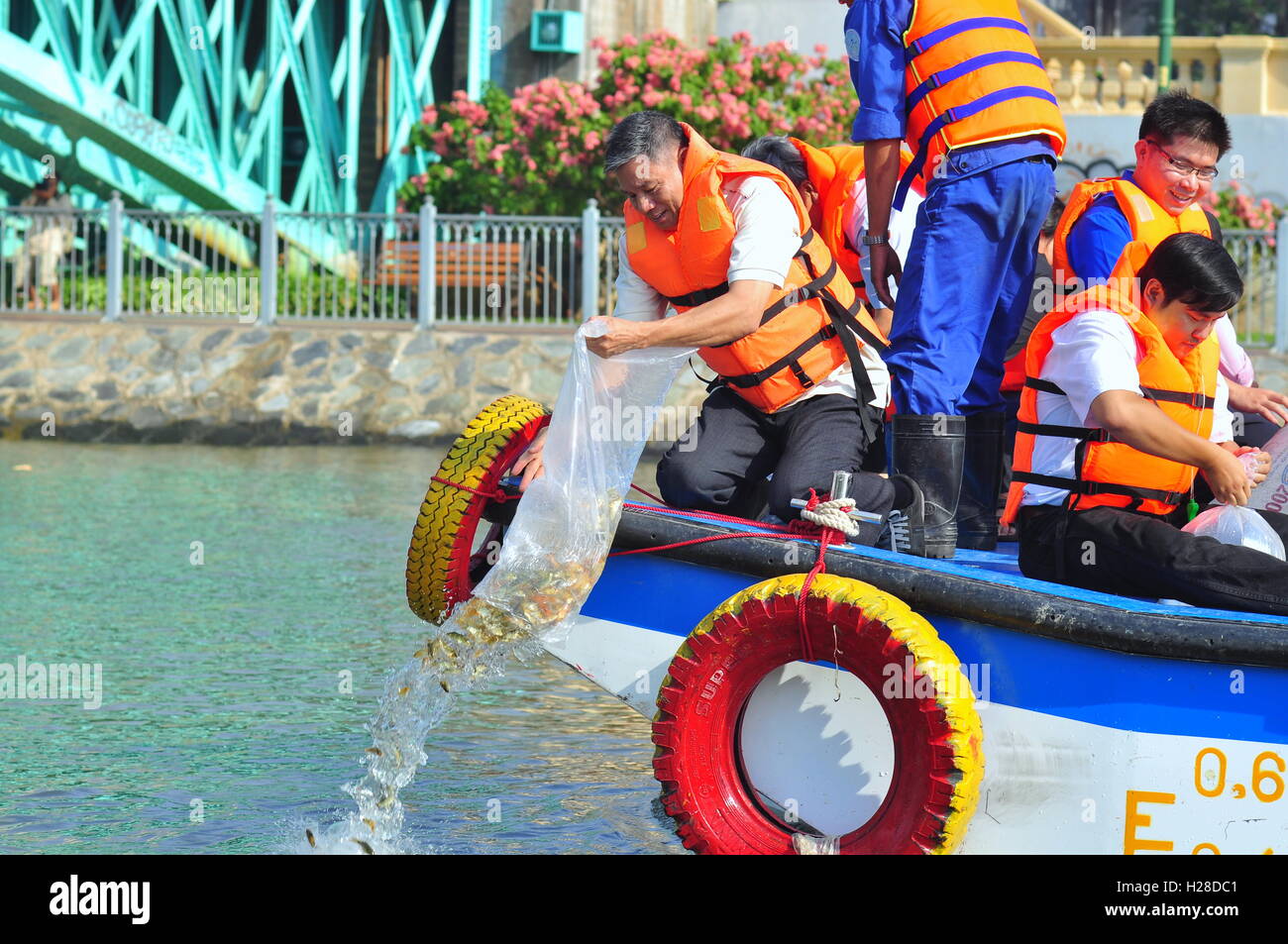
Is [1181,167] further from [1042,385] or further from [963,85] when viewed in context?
[1042,385]

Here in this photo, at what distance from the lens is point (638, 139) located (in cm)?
506

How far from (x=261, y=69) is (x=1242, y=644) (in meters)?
18.5

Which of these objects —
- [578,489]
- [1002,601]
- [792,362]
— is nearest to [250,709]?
[578,489]

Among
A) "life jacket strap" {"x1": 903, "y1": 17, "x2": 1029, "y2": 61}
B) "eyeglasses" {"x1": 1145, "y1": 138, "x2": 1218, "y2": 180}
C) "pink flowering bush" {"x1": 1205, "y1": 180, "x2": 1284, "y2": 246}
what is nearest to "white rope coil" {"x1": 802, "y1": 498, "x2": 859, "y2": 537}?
"life jacket strap" {"x1": 903, "y1": 17, "x2": 1029, "y2": 61}

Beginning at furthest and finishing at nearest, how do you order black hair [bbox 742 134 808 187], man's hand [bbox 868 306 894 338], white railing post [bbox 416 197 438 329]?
white railing post [bbox 416 197 438 329]
black hair [bbox 742 134 808 187]
man's hand [bbox 868 306 894 338]

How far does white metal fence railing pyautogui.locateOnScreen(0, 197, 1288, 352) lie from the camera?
1617 cm

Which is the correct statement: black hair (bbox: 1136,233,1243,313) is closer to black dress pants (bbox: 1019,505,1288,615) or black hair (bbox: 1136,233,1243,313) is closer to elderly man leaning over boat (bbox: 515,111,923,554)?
black dress pants (bbox: 1019,505,1288,615)

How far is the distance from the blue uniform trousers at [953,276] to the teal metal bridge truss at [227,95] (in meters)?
12.2

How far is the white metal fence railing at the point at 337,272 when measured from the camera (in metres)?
16.2

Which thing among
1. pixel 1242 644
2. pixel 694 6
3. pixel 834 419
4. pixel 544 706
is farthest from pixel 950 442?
pixel 694 6

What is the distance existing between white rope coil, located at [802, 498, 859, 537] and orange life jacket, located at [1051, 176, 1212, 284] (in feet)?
3.59

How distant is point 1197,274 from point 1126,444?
0.45m

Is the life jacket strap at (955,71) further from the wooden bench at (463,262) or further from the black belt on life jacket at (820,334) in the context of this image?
the wooden bench at (463,262)
